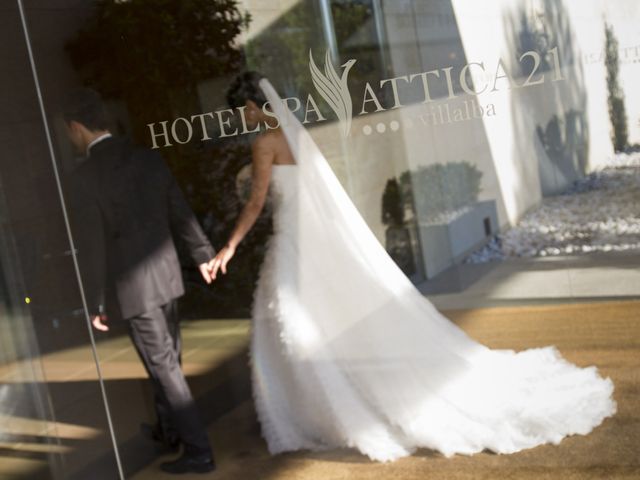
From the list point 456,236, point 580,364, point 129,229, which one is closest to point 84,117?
point 129,229

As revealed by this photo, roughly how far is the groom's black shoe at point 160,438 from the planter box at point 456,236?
115 centimetres

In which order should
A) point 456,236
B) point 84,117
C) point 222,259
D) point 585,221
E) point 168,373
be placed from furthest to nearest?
point 168,373 → point 84,117 → point 222,259 → point 456,236 → point 585,221

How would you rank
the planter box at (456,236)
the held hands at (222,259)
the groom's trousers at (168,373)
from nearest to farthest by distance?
1. the planter box at (456,236)
2. the held hands at (222,259)
3. the groom's trousers at (168,373)

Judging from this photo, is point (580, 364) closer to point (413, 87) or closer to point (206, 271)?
point (413, 87)

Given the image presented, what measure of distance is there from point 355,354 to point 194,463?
759 mm

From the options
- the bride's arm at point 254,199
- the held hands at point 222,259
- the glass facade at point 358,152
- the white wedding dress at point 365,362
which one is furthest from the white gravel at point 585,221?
the held hands at point 222,259

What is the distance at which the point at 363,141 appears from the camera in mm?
2834

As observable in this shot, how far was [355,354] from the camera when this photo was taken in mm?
3043

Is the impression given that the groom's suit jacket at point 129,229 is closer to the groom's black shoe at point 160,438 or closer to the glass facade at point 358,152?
the glass facade at point 358,152

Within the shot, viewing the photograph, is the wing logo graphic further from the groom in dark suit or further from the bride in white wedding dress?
the groom in dark suit

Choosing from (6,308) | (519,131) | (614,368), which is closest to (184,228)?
(6,308)

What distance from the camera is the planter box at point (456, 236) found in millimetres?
2783

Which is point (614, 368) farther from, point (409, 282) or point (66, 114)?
point (66, 114)

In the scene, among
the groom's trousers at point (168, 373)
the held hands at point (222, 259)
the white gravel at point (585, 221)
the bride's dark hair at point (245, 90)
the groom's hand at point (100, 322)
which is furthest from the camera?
the groom's hand at point (100, 322)
